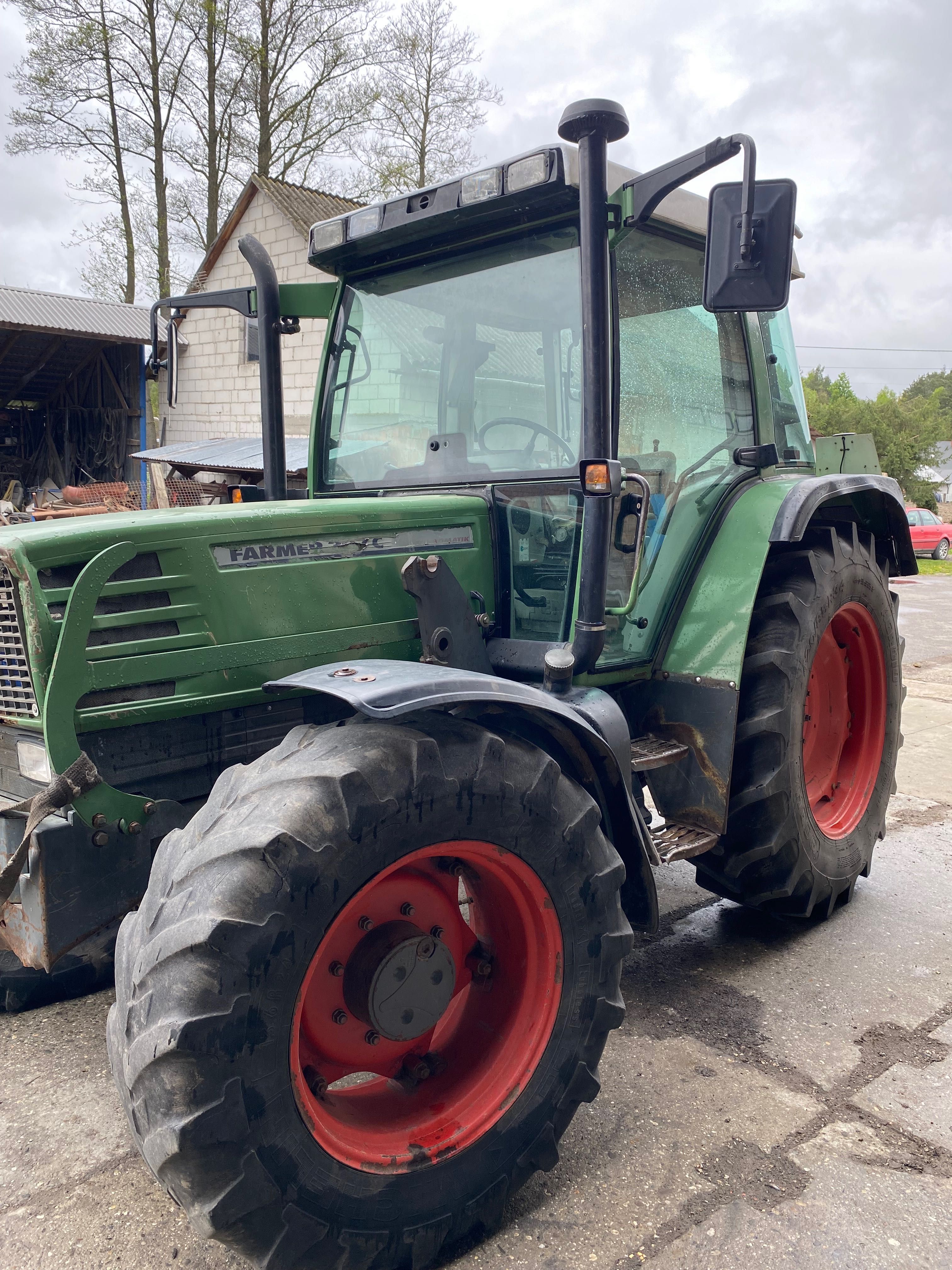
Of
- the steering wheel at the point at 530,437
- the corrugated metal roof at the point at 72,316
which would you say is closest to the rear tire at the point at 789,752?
the steering wheel at the point at 530,437

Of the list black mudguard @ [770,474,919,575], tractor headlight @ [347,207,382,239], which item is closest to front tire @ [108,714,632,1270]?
black mudguard @ [770,474,919,575]

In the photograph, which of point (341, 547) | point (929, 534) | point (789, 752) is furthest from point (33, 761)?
point (929, 534)

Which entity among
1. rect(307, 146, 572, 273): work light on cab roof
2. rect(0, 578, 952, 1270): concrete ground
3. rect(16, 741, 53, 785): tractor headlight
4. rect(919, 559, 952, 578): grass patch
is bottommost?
rect(0, 578, 952, 1270): concrete ground

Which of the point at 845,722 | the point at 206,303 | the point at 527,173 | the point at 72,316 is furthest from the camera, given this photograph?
the point at 72,316

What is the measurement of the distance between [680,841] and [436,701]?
4.35 feet

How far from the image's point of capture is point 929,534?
86.8ft

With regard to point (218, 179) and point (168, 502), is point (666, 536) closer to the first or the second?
point (168, 502)

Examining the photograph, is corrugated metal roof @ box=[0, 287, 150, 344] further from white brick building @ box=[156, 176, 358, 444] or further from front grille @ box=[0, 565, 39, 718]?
front grille @ box=[0, 565, 39, 718]

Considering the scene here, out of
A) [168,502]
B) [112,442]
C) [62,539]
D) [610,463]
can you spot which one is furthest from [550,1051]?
[112,442]

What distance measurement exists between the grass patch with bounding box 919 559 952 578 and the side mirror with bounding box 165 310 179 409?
2173 cm

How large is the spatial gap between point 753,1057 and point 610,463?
1.72 metres

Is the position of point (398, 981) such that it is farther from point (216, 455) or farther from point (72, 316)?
point (72, 316)

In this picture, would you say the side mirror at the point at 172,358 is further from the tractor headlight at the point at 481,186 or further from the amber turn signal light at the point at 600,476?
the amber turn signal light at the point at 600,476

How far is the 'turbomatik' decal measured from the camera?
2.31 meters
